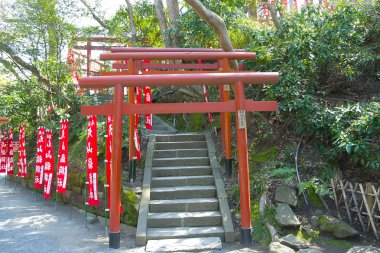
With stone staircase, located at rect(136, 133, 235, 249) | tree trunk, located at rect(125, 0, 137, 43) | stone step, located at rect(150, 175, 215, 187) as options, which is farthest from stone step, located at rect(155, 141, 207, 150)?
tree trunk, located at rect(125, 0, 137, 43)

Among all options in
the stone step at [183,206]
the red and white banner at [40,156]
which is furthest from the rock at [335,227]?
the red and white banner at [40,156]

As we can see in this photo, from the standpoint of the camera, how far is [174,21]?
10.6 m

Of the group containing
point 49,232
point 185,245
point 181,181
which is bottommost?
point 49,232

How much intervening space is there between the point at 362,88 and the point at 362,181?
3.15 meters

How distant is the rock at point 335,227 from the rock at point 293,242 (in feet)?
2.02

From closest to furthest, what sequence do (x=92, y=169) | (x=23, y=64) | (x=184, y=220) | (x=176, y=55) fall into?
(x=184, y=220) < (x=92, y=169) < (x=176, y=55) < (x=23, y=64)

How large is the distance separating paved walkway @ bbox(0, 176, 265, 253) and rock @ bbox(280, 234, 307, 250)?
0.46 metres

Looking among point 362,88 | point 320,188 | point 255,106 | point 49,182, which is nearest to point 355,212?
point 320,188

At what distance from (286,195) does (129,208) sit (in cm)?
314

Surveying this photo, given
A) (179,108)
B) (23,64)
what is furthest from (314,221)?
(23,64)

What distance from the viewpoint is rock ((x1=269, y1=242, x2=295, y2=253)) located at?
195 inches

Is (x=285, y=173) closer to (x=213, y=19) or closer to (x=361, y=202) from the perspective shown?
(x=361, y=202)

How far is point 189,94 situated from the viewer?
11.3m

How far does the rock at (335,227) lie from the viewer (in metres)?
5.40
